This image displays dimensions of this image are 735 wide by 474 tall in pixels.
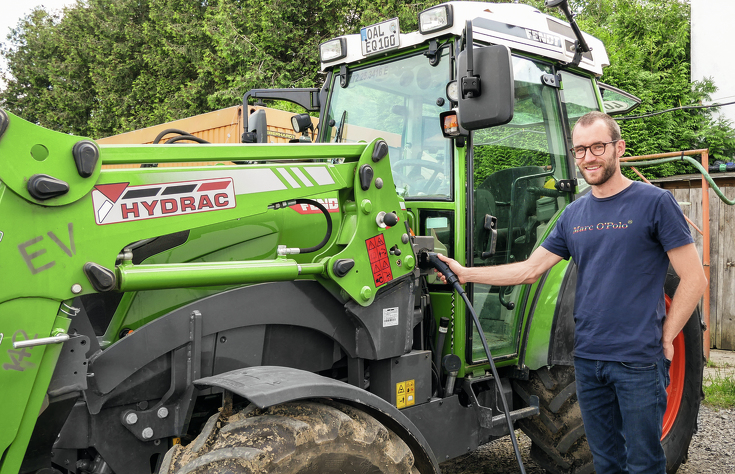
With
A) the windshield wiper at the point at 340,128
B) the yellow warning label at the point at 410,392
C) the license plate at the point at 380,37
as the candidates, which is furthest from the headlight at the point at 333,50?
the yellow warning label at the point at 410,392

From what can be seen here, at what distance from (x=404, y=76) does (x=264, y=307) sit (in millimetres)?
1510

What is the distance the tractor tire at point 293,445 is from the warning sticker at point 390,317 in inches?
20.7

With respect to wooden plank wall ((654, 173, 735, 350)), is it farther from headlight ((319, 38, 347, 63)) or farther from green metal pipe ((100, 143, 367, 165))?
green metal pipe ((100, 143, 367, 165))

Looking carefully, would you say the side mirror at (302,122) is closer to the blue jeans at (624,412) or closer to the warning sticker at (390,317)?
the warning sticker at (390,317)

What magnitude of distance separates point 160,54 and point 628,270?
17.5 m

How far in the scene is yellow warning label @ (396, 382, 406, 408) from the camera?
2.64m

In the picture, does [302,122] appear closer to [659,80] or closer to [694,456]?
[694,456]

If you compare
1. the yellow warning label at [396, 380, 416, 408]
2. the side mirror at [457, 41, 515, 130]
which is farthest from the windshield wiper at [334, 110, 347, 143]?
the yellow warning label at [396, 380, 416, 408]

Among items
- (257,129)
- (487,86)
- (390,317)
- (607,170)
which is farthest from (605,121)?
(257,129)

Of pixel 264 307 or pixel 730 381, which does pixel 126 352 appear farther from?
pixel 730 381

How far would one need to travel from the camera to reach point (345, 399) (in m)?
2.09

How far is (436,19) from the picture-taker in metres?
2.91

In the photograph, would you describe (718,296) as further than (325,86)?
Yes

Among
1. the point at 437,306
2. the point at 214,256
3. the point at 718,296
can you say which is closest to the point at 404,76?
the point at 437,306
